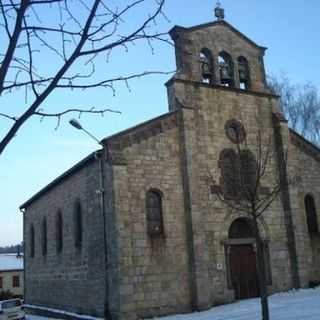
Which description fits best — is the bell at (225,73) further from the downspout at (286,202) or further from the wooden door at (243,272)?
the wooden door at (243,272)

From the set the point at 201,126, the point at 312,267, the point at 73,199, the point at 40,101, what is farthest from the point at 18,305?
the point at 40,101

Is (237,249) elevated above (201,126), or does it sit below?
below

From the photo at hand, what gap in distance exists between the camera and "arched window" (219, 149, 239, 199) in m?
19.4

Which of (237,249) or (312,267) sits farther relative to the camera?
(312,267)

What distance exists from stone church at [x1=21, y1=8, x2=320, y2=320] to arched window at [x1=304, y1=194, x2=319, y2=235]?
47mm

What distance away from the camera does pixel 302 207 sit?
844 inches

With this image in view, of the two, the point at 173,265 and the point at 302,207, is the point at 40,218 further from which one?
the point at 302,207

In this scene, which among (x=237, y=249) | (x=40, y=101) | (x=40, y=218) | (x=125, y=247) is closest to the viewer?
(x=40, y=101)

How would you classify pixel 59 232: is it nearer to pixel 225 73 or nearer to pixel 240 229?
pixel 240 229

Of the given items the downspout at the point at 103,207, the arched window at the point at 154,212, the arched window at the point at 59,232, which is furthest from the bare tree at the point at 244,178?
the arched window at the point at 59,232

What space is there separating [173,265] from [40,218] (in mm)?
11512

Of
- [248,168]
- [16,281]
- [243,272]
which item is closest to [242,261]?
[243,272]

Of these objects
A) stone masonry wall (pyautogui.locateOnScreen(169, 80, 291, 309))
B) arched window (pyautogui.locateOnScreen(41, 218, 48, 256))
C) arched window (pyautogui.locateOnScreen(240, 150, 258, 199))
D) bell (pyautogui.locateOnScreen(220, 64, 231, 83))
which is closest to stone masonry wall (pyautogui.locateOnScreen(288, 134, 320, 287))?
stone masonry wall (pyautogui.locateOnScreen(169, 80, 291, 309))

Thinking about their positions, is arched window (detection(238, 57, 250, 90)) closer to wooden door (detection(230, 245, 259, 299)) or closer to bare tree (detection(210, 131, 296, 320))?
bare tree (detection(210, 131, 296, 320))
